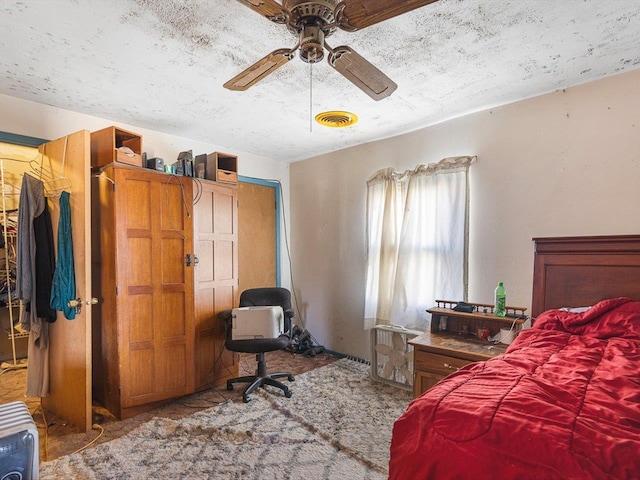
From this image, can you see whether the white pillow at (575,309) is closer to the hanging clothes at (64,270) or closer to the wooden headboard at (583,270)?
the wooden headboard at (583,270)

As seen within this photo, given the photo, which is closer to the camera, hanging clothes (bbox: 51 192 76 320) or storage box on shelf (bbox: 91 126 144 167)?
hanging clothes (bbox: 51 192 76 320)

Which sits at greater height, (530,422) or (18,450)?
(530,422)

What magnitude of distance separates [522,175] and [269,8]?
2.17 metres

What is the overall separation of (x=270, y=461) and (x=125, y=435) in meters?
1.04

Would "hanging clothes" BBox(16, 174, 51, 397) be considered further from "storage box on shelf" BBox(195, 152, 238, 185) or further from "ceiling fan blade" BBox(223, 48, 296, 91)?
"ceiling fan blade" BBox(223, 48, 296, 91)

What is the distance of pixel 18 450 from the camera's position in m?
1.36

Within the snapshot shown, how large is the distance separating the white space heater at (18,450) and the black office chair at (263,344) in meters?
1.38

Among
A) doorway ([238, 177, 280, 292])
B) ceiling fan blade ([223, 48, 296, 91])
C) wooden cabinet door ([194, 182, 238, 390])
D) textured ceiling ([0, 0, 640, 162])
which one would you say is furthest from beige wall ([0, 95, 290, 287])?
ceiling fan blade ([223, 48, 296, 91])

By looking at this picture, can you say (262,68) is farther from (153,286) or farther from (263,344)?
(263,344)

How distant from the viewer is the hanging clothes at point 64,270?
2217 millimetres

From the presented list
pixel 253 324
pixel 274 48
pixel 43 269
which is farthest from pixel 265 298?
pixel 274 48

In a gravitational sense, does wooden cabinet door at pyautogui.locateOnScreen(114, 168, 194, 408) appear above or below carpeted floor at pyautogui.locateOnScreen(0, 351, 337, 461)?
above

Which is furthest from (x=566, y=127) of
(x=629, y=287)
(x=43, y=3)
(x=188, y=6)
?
(x=43, y=3)

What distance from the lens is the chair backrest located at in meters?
3.16
